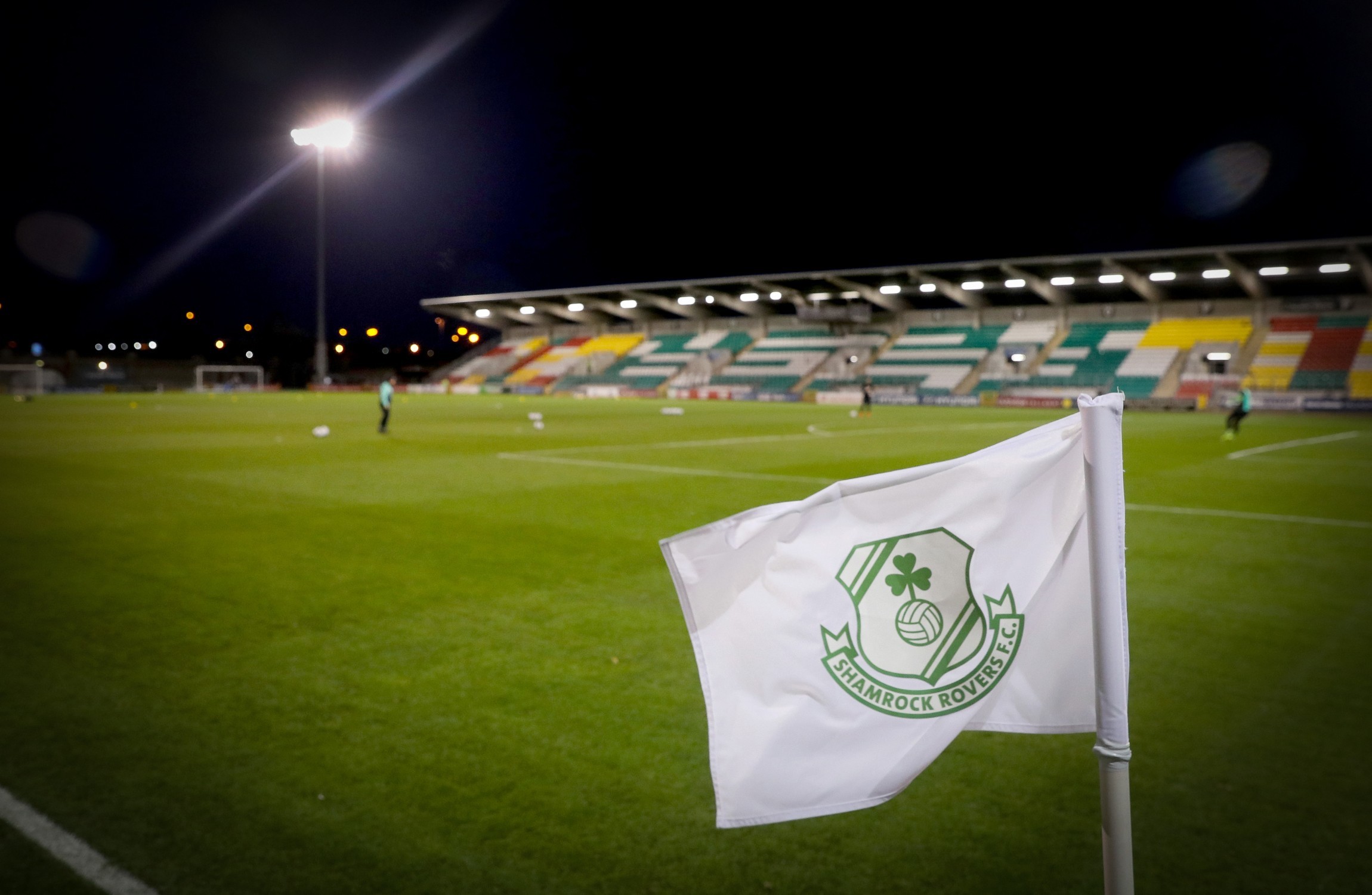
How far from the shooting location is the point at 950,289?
62.4 meters

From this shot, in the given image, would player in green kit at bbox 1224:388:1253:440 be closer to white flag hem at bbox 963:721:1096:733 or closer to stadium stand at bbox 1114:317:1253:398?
stadium stand at bbox 1114:317:1253:398

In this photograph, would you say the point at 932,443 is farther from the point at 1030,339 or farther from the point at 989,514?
the point at 1030,339

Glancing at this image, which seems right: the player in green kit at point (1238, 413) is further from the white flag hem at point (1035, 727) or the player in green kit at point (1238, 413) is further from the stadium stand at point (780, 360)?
the stadium stand at point (780, 360)

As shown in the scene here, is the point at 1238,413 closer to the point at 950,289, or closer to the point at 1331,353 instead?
the point at 1331,353

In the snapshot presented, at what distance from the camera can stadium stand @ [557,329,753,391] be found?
68.9 m

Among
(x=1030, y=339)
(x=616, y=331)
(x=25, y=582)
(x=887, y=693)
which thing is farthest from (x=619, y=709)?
(x=616, y=331)

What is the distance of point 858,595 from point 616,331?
8141 cm

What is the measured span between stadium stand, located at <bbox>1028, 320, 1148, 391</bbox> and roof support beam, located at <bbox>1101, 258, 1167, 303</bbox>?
5.79 ft

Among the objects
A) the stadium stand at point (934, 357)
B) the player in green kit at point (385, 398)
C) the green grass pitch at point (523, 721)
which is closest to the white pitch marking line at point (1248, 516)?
the green grass pitch at point (523, 721)

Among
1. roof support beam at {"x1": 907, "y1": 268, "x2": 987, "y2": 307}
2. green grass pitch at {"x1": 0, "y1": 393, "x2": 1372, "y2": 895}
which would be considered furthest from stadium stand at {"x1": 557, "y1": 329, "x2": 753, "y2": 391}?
green grass pitch at {"x1": 0, "y1": 393, "x2": 1372, "y2": 895}

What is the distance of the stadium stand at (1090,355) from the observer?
53906 mm

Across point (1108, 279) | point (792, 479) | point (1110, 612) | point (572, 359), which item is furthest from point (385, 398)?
point (572, 359)

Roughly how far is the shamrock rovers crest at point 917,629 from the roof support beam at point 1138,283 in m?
56.7

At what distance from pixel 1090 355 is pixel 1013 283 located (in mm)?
6839
